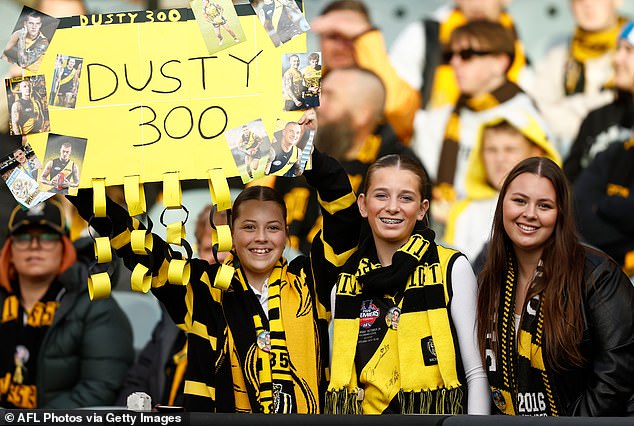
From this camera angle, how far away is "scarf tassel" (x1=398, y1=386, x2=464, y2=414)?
131 inches

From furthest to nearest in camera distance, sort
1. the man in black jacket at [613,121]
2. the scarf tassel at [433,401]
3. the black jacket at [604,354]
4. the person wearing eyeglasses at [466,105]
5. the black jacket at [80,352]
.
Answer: the person wearing eyeglasses at [466,105]
the man in black jacket at [613,121]
the black jacket at [80,352]
the scarf tassel at [433,401]
the black jacket at [604,354]

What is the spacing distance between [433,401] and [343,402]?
0.28 meters

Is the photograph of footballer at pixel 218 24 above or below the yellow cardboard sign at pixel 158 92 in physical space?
above

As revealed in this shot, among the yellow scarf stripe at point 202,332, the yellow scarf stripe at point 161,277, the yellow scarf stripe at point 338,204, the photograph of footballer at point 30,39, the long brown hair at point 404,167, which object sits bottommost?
the yellow scarf stripe at point 202,332

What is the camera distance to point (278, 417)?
9.72 ft

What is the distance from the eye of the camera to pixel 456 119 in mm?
5848

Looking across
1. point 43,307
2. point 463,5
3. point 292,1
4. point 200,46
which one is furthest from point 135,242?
point 463,5

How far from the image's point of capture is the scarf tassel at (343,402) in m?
3.41

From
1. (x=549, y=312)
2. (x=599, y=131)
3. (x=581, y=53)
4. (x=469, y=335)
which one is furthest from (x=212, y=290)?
(x=581, y=53)

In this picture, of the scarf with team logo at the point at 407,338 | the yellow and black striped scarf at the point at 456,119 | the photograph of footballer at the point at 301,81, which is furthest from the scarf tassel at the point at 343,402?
the yellow and black striped scarf at the point at 456,119

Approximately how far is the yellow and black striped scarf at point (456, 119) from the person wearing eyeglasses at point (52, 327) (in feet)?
6.02

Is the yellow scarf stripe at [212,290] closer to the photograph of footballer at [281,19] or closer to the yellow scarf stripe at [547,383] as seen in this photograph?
the photograph of footballer at [281,19]

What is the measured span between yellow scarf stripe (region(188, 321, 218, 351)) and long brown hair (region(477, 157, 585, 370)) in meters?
0.87

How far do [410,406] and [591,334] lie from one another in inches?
23.0
